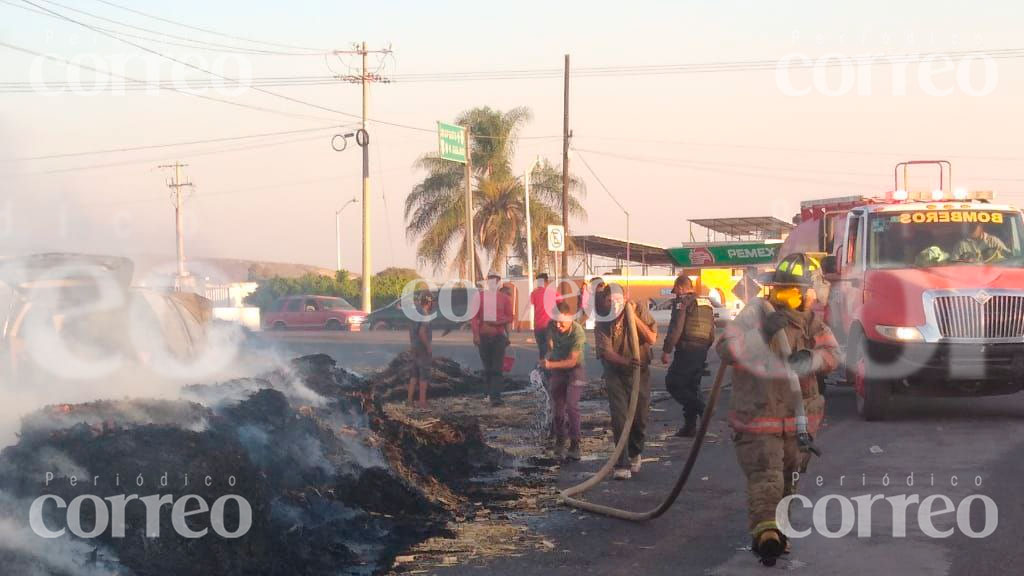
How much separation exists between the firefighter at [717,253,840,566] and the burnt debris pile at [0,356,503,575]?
2367mm

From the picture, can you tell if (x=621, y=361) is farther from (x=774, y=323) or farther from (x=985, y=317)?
(x=985, y=317)

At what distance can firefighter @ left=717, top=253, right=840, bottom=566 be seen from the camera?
7035mm

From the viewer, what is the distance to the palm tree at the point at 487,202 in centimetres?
5259

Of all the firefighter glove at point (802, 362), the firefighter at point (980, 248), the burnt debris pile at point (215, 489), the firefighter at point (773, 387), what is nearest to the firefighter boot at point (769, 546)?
the firefighter at point (773, 387)

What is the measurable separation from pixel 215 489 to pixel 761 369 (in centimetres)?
343

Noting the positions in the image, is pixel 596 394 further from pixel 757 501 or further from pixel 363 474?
pixel 757 501

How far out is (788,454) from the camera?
23.9 ft

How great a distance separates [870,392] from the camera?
551 inches

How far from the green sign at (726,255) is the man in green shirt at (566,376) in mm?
20338

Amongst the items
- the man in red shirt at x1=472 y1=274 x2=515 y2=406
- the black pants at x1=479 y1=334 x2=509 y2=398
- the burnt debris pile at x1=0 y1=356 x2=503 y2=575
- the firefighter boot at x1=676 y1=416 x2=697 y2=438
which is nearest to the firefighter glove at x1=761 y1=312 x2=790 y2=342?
the burnt debris pile at x1=0 y1=356 x2=503 y2=575

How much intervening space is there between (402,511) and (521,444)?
14.9ft

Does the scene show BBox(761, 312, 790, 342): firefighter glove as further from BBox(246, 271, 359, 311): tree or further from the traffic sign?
BBox(246, 271, 359, 311): tree

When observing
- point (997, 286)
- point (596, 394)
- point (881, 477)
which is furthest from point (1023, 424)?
point (596, 394)

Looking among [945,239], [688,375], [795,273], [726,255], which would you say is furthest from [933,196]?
[726,255]
